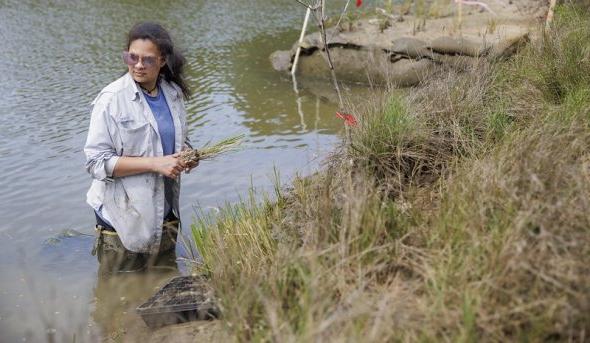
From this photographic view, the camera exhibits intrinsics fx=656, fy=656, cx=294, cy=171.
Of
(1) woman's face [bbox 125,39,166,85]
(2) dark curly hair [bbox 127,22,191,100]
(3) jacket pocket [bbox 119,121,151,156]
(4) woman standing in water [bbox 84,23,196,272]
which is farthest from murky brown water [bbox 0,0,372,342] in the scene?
(1) woman's face [bbox 125,39,166,85]

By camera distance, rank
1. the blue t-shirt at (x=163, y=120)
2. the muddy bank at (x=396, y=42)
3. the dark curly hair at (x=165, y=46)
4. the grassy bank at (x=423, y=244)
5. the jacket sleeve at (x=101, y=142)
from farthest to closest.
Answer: the muddy bank at (x=396, y=42), the blue t-shirt at (x=163, y=120), the dark curly hair at (x=165, y=46), the jacket sleeve at (x=101, y=142), the grassy bank at (x=423, y=244)

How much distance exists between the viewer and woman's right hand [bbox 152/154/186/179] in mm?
3912

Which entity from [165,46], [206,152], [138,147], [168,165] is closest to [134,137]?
[138,147]

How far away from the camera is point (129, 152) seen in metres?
4.05

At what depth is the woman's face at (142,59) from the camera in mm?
3973

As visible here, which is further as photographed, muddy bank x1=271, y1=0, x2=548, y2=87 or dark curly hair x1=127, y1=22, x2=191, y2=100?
muddy bank x1=271, y1=0, x2=548, y2=87

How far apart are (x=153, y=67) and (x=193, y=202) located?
6.18ft

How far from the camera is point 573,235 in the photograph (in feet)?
8.14

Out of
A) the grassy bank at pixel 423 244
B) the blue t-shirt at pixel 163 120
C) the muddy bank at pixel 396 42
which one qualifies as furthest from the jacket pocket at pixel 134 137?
the muddy bank at pixel 396 42

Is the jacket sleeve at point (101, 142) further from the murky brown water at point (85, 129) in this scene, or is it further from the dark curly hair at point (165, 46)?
the murky brown water at point (85, 129)

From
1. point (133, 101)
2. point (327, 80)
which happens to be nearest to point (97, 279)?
point (133, 101)

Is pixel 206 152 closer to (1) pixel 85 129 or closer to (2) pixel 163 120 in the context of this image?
(2) pixel 163 120

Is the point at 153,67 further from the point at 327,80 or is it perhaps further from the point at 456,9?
the point at 456,9

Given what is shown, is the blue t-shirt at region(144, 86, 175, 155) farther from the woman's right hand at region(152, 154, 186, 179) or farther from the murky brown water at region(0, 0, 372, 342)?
the murky brown water at region(0, 0, 372, 342)
